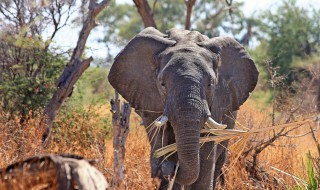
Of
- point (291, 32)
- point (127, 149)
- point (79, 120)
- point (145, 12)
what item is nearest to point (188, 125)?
point (127, 149)

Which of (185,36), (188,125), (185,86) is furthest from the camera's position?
(185,36)

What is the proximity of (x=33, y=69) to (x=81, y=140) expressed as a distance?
179 cm

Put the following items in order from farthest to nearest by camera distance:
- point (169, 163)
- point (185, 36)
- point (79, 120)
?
1. point (79, 120)
2. point (185, 36)
3. point (169, 163)

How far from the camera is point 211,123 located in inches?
213

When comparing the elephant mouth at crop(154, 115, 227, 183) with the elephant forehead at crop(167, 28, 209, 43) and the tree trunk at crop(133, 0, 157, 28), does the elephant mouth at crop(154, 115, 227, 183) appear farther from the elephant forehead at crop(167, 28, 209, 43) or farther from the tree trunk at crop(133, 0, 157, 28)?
the tree trunk at crop(133, 0, 157, 28)

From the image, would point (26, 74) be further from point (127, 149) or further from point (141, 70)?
point (141, 70)

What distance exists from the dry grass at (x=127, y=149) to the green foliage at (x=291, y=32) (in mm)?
13695

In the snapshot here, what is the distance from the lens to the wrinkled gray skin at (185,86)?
532cm

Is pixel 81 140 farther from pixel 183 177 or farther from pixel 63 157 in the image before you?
pixel 63 157

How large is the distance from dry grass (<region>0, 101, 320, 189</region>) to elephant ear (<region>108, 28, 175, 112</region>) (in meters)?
0.55

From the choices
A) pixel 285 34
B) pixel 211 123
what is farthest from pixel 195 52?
Answer: pixel 285 34

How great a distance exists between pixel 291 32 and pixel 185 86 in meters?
19.5

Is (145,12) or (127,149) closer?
(127,149)

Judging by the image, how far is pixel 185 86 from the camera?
5.41 m
